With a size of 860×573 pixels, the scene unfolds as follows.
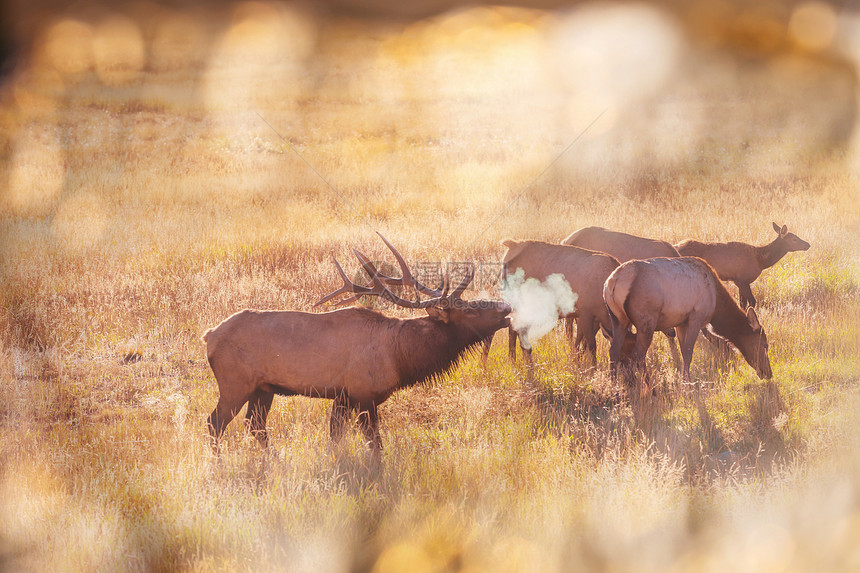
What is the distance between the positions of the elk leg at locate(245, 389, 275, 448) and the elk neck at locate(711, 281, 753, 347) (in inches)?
156

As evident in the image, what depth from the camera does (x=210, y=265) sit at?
9.51 metres

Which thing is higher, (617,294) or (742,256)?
(617,294)

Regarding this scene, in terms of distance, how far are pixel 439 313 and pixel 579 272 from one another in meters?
2.08

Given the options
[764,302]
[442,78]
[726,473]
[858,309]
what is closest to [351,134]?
[442,78]

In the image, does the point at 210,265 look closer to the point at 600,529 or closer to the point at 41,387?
the point at 41,387

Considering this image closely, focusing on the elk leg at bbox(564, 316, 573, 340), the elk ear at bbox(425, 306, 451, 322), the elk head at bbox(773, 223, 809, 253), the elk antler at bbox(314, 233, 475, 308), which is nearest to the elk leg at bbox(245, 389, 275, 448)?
the elk antler at bbox(314, 233, 475, 308)

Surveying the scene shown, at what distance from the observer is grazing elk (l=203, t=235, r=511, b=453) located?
459 cm

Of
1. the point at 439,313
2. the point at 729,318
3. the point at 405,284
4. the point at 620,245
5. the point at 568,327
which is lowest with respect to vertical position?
the point at 568,327

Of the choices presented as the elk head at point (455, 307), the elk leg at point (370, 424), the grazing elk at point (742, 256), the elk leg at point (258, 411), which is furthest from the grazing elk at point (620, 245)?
the elk leg at point (258, 411)

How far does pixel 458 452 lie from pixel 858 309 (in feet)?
17.5

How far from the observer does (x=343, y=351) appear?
186 inches

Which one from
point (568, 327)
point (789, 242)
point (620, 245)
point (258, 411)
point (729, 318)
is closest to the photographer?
point (258, 411)

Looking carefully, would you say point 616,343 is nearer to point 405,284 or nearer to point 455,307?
point 455,307

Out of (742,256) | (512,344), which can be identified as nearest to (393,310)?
(512,344)
